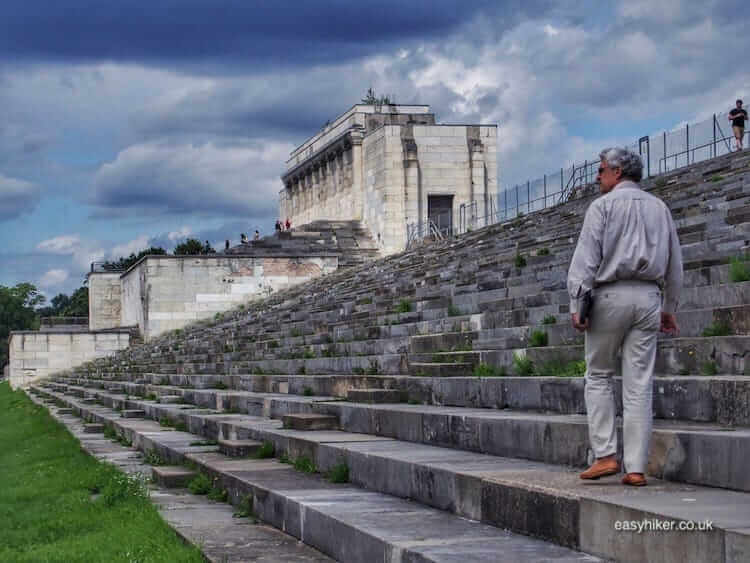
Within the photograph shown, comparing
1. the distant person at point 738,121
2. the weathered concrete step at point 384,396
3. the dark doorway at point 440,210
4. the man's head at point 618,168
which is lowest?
the weathered concrete step at point 384,396

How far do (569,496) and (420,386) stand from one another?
495 centimetres

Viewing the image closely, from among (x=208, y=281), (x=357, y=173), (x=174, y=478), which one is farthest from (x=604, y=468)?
(x=357, y=173)

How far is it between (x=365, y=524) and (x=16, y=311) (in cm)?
13696

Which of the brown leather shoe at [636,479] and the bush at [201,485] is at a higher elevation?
the brown leather shoe at [636,479]

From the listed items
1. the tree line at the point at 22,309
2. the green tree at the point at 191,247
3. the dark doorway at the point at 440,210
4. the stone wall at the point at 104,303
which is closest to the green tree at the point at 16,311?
the tree line at the point at 22,309

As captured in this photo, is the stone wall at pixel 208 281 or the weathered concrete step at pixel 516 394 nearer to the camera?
the weathered concrete step at pixel 516 394

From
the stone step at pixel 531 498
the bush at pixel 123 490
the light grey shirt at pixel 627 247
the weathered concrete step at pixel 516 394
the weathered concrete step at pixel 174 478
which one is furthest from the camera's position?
the weathered concrete step at pixel 174 478

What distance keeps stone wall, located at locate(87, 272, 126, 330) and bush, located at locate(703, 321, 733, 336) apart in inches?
2007

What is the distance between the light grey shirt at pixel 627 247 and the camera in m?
5.23

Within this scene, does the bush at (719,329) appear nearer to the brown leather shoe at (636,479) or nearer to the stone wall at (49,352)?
the brown leather shoe at (636,479)

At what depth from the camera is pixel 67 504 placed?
29.8ft

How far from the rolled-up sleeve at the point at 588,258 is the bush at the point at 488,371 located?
350 cm

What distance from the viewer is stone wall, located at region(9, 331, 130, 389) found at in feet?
151

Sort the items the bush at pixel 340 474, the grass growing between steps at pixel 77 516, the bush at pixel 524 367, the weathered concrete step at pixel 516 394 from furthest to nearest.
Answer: the bush at pixel 524 367, the bush at pixel 340 474, the grass growing between steps at pixel 77 516, the weathered concrete step at pixel 516 394
